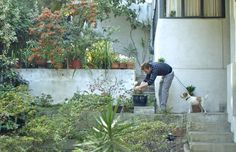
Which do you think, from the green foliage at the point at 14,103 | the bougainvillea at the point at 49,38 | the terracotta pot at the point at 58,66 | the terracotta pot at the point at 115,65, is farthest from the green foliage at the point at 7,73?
the terracotta pot at the point at 115,65

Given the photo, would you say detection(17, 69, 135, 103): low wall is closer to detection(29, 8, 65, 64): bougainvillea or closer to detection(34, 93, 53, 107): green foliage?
detection(34, 93, 53, 107): green foliage

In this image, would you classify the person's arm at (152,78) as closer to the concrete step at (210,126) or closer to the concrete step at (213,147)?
the concrete step at (210,126)

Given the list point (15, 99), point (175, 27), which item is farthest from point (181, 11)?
point (15, 99)

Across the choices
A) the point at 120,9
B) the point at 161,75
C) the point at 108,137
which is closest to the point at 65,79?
the point at 161,75

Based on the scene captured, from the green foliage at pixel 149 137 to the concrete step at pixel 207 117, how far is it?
1.38 meters

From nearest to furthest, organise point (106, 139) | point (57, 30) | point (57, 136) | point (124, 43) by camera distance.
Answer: point (106, 139) < point (57, 136) < point (57, 30) < point (124, 43)

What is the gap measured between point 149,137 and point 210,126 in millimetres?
1974

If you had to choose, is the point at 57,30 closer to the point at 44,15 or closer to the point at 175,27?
the point at 44,15

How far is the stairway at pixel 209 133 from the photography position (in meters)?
9.80

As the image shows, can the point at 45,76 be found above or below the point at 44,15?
below

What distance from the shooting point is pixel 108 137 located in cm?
863

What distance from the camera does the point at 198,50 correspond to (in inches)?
500

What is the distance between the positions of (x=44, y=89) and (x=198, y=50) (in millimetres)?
4209

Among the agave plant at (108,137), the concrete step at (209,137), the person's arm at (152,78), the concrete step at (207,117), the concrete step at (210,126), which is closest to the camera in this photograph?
the agave plant at (108,137)
